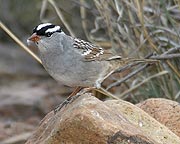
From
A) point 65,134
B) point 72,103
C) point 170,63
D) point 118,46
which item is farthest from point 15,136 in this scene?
point 65,134

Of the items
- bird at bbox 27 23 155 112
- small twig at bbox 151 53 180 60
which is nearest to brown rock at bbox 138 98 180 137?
bird at bbox 27 23 155 112

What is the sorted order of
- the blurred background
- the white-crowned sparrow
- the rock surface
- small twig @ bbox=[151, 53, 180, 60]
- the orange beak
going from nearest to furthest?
the rock surface → the orange beak → the white-crowned sparrow → small twig @ bbox=[151, 53, 180, 60] → the blurred background

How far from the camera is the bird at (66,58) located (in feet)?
16.4

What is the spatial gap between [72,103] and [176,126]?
2.63ft

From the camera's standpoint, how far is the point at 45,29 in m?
4.99

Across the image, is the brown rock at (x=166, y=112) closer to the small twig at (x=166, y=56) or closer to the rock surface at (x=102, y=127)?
the rock surface at (x=102, y=127)

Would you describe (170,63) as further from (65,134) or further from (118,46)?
(65,134)

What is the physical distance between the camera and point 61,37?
5.20 metres

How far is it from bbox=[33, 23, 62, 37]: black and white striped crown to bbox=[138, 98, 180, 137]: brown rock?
92 centimetres

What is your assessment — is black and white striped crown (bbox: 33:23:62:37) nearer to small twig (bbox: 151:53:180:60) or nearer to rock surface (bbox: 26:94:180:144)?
rock surface (bbox: 26:94:180:144)

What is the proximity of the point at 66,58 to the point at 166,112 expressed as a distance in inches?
33.8

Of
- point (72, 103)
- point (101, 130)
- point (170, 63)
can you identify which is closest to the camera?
point (101, 130)

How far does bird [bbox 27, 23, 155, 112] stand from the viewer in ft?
16.4

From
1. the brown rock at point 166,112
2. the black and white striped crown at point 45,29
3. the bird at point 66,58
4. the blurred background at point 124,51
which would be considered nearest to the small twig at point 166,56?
the blurred background at point 124,51
